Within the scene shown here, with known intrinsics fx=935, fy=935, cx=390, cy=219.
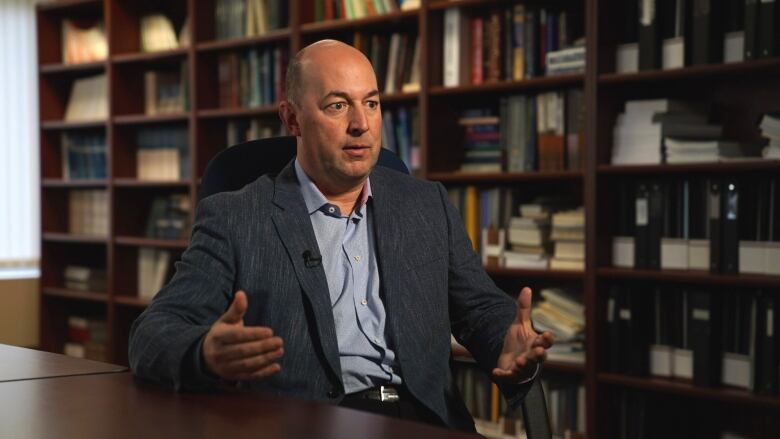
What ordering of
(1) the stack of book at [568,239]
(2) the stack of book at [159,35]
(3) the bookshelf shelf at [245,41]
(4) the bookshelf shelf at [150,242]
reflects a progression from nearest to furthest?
(1) the stack of book at [568,239] < (3) the bookshelf shelf at [245,41] < (4) the bookshelf shelf at [150,242] < (2) the stack of book at [159,35]

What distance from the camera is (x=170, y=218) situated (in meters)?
4.90

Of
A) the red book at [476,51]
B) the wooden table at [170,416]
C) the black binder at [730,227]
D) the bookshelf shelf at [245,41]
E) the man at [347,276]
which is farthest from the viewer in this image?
the bookshelf shelf at [245,41]

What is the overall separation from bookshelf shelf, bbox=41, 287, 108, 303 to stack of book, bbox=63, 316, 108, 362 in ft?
0.44

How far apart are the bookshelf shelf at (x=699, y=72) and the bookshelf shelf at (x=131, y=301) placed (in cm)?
274

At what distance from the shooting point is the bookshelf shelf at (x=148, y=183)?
15.5ft

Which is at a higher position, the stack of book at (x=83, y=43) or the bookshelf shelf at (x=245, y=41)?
the stack of book at (x=83, y=43)

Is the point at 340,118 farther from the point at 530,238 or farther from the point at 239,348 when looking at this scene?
the point at 530,238

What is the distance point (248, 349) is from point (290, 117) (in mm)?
876

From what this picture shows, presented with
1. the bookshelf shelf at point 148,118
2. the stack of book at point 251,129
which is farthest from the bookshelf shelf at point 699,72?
the bookshelf shelf at point 148,118

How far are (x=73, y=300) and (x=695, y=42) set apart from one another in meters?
3.94

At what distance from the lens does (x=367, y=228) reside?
6.70 feet

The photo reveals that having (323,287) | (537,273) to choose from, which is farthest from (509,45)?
(323,287)

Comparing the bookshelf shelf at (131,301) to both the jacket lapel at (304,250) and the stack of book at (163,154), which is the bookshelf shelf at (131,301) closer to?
the stack of book at (163,154)

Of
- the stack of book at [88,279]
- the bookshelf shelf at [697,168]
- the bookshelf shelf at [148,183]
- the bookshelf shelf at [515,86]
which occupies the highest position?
the bookshelf shelf at [515,86]
